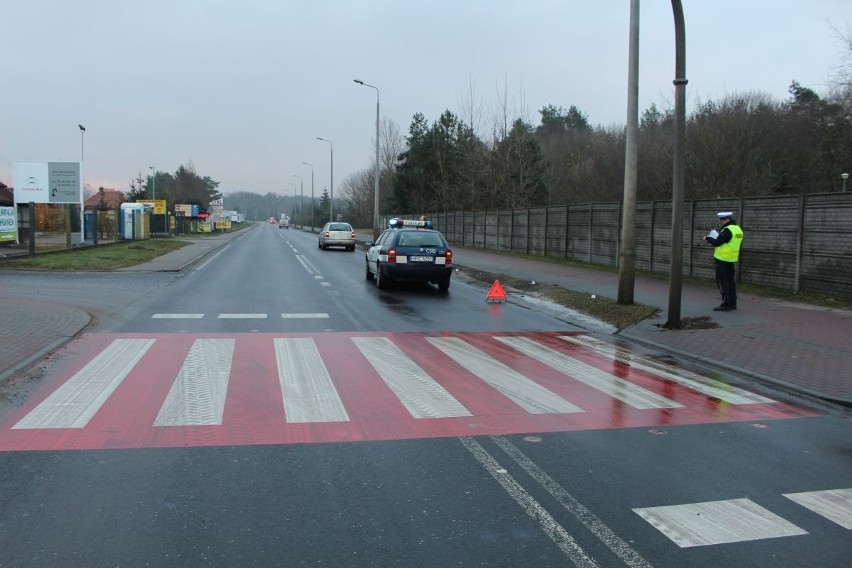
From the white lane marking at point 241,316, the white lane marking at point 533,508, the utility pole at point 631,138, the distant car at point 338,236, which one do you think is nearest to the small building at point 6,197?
the distant car at point 338,236

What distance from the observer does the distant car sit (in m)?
36.5

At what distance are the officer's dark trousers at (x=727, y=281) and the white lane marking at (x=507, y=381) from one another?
5.71m

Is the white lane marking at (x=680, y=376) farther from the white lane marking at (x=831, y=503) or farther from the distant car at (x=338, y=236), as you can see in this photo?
the distant car at (x=338, y=236)

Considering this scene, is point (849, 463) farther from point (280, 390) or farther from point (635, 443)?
point (280, 390)

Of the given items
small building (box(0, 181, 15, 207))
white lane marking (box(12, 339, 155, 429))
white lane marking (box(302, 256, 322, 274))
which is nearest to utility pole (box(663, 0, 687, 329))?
white lane marking (box(12, 339, 155, 429))

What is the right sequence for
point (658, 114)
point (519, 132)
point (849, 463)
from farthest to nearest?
point (658, 114)
point (519, 132)
point (849, 463)

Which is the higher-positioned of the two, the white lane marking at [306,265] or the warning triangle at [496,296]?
the white lane marking at [306,265]

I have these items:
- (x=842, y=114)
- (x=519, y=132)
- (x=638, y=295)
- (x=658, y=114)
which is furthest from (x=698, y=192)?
(x=658, y=114)

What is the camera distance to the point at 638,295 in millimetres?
15008

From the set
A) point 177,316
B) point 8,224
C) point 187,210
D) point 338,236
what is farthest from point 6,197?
point 177,316

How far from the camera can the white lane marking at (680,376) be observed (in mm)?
7152

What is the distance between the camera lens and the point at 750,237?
15.6 m

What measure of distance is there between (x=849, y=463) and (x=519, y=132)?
138ft

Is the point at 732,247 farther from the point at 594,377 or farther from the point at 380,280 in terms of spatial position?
the point at 380,280
